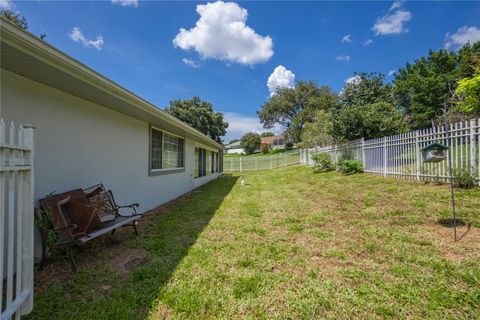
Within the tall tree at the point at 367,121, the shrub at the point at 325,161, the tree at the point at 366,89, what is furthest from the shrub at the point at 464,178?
the tree at the point at 366,89

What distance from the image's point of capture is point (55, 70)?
9.45 feet

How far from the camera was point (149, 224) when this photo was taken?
5035 millimetres

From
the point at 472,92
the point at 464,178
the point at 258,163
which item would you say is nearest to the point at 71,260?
the point at 464,178

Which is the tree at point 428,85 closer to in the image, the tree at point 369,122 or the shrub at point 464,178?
the tree at point 369,122

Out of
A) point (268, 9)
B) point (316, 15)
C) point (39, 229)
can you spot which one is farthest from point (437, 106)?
point (39, 229)

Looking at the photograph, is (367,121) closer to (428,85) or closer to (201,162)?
(201,162)

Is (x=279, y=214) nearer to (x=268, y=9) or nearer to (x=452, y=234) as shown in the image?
(x=452, y=234)

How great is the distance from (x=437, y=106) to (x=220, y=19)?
99.5ft

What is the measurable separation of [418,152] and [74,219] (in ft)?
28.9

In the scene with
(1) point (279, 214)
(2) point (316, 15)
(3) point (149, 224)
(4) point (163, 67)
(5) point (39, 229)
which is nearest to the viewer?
(5) point (39, 229)

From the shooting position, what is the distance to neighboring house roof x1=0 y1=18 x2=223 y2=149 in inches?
89.3

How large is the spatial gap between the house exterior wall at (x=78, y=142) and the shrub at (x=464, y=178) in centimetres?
802

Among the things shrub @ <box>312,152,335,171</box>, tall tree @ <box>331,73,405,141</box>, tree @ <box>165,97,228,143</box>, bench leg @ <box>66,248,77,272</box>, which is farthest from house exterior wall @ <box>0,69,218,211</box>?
tree @ <box>165,97,228,143</box>

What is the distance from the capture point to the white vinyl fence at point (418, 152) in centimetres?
541
